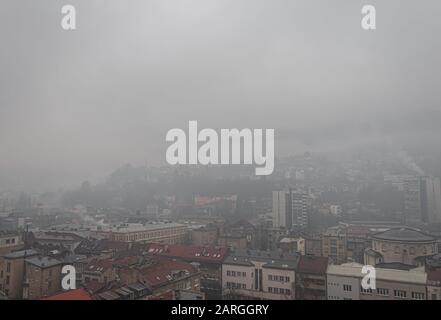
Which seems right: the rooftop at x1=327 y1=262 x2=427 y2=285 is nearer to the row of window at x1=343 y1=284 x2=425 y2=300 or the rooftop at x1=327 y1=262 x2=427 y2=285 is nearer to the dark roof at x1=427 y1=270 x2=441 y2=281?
the dark roof at x1=427 y1=270 x2=441 y2=281

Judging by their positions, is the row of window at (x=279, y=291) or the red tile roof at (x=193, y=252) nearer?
the row of window at (x=279, y=291)

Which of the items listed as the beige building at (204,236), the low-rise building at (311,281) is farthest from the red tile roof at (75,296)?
the beige building at (204,236)

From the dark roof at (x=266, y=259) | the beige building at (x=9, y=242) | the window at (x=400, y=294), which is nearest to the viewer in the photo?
the window at (x=400, y=294)

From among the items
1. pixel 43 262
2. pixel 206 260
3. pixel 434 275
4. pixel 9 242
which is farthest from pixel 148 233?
pixel 434 275

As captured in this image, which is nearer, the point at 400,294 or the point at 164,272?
the point at 400,294

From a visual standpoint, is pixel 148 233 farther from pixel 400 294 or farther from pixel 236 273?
pixel 400 294

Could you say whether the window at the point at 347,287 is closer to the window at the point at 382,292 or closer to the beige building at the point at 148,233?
the window at the point at 382,292
